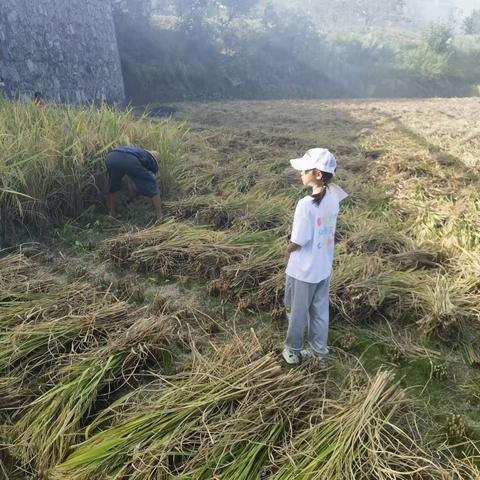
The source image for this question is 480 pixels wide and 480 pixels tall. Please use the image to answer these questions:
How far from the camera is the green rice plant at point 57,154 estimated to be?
3740mm

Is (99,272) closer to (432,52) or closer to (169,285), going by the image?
(169,285)

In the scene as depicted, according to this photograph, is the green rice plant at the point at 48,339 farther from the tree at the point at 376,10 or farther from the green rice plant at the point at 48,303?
the tree at the point at 376,10

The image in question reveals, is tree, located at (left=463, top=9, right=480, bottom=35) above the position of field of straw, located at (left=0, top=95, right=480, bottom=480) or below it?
above

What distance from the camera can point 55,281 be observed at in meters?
3.02

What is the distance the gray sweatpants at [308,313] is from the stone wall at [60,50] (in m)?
5.10

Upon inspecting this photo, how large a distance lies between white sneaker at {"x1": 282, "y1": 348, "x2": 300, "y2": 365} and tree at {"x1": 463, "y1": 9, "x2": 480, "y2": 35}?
4260 cm

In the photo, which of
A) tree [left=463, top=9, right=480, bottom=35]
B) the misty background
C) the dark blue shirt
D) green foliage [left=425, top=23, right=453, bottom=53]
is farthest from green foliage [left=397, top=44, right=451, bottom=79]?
the dark blue shirt

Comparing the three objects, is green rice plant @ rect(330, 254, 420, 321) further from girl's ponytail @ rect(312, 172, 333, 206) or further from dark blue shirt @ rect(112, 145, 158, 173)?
dark blue shirt @ rect(112, 145, 158, 173)

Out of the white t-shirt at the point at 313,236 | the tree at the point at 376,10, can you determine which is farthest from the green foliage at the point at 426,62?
the tree at the point at 376,10

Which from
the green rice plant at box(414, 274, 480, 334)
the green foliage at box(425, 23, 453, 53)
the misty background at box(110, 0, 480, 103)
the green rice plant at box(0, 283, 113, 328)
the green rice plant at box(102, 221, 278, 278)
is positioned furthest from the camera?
the green foliage at box(425, 23, 453, 53)

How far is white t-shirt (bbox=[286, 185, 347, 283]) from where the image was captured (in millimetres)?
2115

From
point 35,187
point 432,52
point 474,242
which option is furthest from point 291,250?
point 432,52

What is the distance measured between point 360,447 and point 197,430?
67cm

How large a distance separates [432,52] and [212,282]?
24545 millimetres
